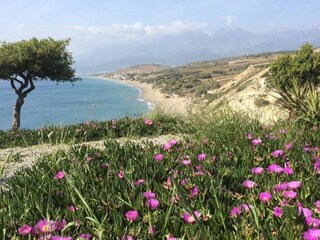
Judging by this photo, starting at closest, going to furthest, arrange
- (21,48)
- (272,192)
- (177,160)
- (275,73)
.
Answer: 1. (272,192)
2. (177,160)
3. (275,73)
4. (21,48)

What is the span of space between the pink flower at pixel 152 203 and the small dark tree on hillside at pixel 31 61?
78.2ft

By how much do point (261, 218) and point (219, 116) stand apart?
207 inches

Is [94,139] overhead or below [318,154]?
below

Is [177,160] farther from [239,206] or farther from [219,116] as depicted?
[219,116]

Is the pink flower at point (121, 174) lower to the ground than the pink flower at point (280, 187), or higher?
lower

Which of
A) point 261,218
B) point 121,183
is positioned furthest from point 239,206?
point 121,183

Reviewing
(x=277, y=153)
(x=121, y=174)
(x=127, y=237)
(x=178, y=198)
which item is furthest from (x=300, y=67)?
(x=127, y=237)

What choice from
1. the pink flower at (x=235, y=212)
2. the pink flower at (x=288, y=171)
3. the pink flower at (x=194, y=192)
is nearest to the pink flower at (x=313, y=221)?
the pink flower at (x=235, y=212)

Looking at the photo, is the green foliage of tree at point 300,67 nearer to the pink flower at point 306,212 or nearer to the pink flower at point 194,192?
the pink flower at point 194,192

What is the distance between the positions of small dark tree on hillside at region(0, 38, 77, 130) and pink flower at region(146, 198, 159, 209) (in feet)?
78.2

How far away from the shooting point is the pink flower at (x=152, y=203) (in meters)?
3.02

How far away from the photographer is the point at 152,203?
3039mm

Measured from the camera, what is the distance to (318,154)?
4.57 meters

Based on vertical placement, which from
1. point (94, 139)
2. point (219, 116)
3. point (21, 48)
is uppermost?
point (21, 48)
